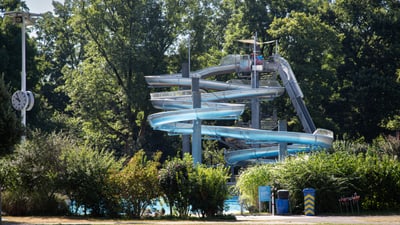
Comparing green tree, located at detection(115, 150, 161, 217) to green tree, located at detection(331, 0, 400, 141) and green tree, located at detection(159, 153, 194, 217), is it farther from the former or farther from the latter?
green tree, located at detection(331, 0, 400, 141)

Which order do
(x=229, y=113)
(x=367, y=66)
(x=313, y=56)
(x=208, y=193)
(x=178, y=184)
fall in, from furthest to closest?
(x=367, y=66) → (x=313, y=56) → (x=229, y=113) → (x=208, y=193) → (x=178, y=184)

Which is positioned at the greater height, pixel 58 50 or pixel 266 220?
pixel 58 50

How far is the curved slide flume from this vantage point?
41.9m

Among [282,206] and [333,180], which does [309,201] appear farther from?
[333,180]

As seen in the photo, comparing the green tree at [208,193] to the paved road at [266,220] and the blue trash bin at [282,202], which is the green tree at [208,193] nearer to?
the paved road at [266,220]

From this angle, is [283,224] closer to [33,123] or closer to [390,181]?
[390,181]

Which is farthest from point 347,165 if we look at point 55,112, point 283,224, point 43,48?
point 43,48

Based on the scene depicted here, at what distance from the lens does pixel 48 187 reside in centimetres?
2416

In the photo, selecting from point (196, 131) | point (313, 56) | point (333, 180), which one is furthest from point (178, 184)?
point (313, 56)

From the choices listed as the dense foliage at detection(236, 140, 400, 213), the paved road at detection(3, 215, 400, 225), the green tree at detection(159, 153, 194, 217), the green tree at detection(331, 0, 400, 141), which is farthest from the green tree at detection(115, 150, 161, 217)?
the green tree at detection(331, 0, 400, 141)

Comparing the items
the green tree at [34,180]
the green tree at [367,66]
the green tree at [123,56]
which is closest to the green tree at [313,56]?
the green tree at [367,66]

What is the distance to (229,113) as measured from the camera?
43.1m

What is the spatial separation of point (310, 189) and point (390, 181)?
3617mm

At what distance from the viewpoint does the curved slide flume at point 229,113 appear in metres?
41.9
